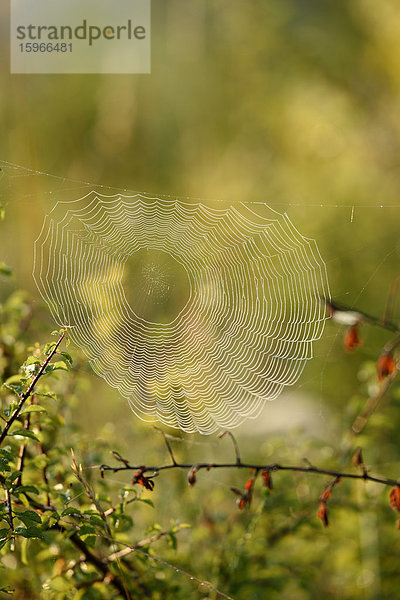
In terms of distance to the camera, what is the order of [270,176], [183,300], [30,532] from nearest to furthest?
[30,532], [183,300], [270,176]

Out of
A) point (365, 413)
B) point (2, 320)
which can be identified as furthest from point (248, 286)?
point (2, 320)

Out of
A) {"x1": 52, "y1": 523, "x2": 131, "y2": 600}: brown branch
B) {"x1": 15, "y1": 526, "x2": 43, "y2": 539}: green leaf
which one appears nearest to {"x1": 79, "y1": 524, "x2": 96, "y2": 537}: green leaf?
{"x1": 15, "y1": 526, "x2": 43, "y2": 539}: green leaf

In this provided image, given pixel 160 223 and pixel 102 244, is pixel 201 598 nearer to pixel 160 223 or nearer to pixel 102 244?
pixel 102 244

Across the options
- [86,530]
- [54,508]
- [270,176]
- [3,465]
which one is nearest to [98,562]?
[54,508]

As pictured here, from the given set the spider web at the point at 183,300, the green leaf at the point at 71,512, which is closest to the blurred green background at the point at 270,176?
the spider web at the point at 183,300

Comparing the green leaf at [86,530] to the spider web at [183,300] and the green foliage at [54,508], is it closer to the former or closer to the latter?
the green foliage at [54,508]

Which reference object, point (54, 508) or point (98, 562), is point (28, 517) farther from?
point (98, 562)

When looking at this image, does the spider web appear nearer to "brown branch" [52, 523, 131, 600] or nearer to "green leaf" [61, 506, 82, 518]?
"brown branch" [52, 523, 131, 600]
